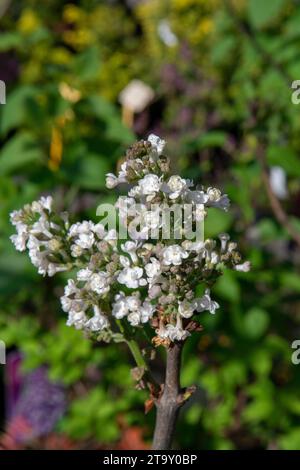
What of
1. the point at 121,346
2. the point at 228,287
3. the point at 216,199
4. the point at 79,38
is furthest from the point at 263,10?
the point at 79,38

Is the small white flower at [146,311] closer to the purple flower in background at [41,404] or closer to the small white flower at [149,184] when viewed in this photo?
the small white flower at [149,184]

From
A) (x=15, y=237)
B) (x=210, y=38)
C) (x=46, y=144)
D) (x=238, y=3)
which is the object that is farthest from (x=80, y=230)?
(x=238, y=3)

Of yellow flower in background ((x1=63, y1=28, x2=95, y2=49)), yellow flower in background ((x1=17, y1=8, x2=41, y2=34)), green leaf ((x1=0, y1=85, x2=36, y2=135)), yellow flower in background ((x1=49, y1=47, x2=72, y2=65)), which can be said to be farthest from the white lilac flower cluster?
yellow flower in background ((x1=63, y1=28, x2=95, y2=49))

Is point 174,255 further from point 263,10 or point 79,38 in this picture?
point 79,38

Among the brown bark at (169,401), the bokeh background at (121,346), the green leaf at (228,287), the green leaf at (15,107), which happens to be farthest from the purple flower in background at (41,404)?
the brown bark at (169,401)

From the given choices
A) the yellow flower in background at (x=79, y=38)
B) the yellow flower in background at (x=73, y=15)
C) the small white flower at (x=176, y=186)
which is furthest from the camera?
the yellow flower in background at (x=73, y=15)
